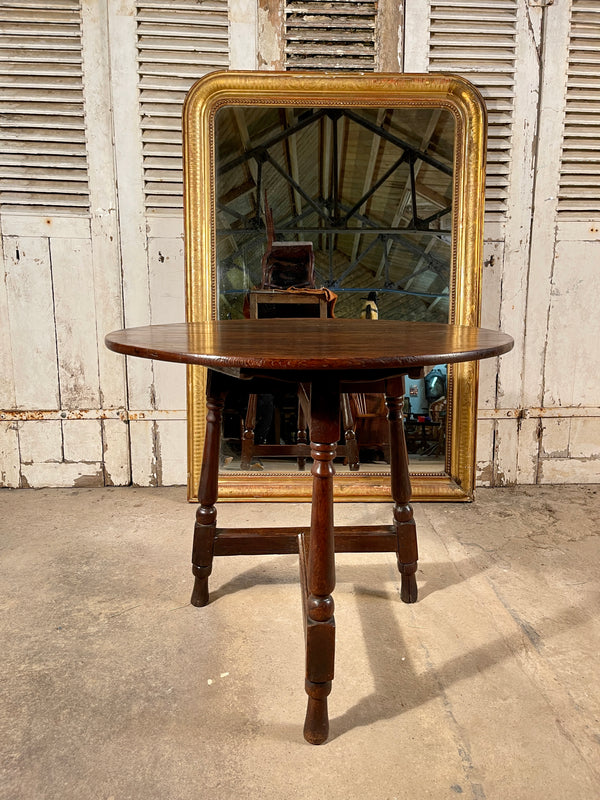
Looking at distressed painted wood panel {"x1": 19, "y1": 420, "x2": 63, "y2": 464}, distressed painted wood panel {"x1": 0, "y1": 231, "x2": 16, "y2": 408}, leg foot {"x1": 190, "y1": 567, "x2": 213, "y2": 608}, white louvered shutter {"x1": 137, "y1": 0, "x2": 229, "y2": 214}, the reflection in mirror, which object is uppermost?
white louvered shutter {"x1": 137, "y1": 0, "x2": 229, "y2": 214}

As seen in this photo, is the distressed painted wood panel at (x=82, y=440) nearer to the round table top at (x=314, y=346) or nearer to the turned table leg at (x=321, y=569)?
the round table top at (x=314, y=346)

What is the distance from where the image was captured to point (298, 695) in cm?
155

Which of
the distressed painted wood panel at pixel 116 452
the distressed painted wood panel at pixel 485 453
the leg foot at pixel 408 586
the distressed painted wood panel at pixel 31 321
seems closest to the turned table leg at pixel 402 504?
the leg foot at pixel 408 586

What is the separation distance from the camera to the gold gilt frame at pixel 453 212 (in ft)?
9.57

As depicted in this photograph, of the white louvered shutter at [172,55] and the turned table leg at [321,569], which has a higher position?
the white louvered shutter at [172,55]

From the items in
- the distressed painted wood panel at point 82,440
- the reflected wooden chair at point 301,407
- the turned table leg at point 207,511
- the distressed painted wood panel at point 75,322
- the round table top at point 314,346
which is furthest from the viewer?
the distressed painted wood panel at point 82,440

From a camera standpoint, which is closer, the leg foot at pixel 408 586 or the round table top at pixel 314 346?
the round table top at pixel 314 346

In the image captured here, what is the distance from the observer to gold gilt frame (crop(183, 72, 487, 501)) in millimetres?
2918

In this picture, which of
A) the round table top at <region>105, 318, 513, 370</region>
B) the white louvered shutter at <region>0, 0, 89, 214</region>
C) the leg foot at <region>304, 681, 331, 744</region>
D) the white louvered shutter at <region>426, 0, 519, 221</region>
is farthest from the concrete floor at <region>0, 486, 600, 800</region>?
the white louvered shutter at <region>426, 0, 519, 221</region>

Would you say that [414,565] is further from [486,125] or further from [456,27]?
[456,27]

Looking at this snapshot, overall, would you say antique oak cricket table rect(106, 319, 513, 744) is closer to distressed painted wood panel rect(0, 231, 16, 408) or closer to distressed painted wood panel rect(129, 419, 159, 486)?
distressed painted wood panel rect(129, 419, 159, 486)

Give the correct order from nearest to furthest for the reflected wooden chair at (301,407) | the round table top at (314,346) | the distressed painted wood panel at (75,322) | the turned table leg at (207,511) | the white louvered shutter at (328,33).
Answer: the round table top at (314,346), the turned table leg at (207,511), the white louvered shutter at (328,33), the reflected wooden chair at (301,407), the distressed painted wood panel at (75,322)

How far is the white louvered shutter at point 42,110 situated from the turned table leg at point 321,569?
2.36 m

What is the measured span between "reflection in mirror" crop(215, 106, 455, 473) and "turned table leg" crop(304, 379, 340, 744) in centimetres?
161
